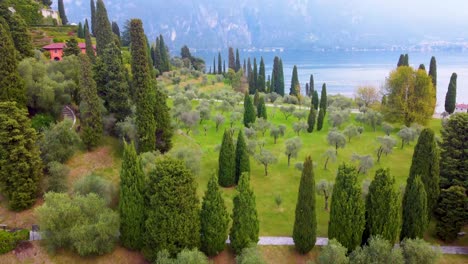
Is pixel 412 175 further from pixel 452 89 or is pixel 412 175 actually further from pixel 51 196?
pixel 452 89

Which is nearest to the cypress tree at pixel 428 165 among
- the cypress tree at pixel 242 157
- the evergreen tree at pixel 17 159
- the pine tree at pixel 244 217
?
the pine tree at pixel 244 217

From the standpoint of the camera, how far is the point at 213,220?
82.4 feet

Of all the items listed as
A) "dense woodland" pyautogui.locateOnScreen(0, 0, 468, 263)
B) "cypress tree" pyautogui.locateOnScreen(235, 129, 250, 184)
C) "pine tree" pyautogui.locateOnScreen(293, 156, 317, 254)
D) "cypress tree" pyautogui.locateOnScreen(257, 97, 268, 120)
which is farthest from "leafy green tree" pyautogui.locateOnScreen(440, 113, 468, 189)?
"cypress tree" pyautogui.locateOnScreen(257, 97, 268, 120)

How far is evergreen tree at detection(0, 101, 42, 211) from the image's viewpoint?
25859 millimetres

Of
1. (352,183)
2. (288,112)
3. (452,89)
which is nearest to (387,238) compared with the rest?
(352,183)

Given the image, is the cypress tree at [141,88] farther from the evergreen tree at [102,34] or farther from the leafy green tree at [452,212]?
the leafy green tree at [452,212]

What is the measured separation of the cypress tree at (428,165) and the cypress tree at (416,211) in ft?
6.35

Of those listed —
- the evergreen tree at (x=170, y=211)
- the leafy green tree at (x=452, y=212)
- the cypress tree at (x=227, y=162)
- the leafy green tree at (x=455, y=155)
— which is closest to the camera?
the evergreen tree at (x=170, y=211)

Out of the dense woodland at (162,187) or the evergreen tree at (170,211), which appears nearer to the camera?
the evergreen tree at (170,211)

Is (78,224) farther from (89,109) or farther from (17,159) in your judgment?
(89,109)

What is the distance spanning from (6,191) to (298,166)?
24.1 metres

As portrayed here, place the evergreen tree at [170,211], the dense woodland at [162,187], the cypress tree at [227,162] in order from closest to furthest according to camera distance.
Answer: the evergreen tree at [170,211] < the dense woodland at [162,187] < the cypress tree at [227,162]

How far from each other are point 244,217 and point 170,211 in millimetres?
4896

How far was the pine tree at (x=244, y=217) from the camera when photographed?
992 inches
